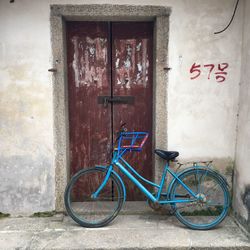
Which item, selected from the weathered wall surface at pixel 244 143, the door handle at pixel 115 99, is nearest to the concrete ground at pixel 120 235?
the weathered wall surface at pixel 244 143

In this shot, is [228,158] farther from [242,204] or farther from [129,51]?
[129,51]

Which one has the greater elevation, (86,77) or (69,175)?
(86,77)

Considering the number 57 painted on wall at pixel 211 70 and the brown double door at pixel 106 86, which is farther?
the brown double door at pixel 106 86

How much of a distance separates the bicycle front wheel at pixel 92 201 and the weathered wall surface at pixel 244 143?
159cm

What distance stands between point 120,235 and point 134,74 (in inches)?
88.7

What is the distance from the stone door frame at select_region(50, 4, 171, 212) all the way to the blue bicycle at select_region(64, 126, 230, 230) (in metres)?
0.26

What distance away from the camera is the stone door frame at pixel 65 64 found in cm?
408

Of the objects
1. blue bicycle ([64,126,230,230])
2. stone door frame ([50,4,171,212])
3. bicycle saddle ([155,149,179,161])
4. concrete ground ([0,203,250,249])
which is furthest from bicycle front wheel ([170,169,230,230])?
stone door frame ([50,4,171,212])

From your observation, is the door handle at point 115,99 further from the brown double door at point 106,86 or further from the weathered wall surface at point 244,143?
the weathered wall surface at point 244,143

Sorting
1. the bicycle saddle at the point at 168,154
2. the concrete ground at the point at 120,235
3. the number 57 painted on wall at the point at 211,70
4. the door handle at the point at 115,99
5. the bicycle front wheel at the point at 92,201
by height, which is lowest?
the concrete ground at the point at 120,235

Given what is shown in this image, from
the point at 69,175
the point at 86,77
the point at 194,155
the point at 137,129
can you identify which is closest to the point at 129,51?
the point at 86,77

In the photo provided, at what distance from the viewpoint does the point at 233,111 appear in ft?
14.0

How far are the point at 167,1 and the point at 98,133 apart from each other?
6.89 ft

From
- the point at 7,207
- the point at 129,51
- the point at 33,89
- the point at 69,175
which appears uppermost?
the point at 129,51
